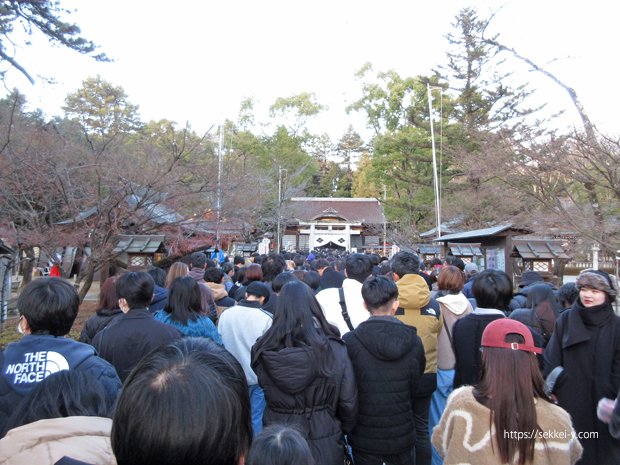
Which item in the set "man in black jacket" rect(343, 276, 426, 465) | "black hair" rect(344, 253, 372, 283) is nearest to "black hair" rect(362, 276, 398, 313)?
"man in black jacket" rect(343, 276, 426, 465)

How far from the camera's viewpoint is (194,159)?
8.71 meters

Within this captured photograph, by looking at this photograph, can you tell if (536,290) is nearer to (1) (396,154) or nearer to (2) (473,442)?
(2) (473,442)

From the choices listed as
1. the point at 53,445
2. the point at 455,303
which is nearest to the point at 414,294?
the point at 455,303

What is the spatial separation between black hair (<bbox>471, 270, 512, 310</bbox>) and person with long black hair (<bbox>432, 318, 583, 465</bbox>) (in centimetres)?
143

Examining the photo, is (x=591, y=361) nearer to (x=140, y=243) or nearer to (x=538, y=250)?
(x=538, y=250)

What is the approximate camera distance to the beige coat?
43.3 inches

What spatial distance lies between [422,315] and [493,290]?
0.53 m

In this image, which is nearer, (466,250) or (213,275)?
(213,275)

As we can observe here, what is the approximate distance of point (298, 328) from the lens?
2.40 metres

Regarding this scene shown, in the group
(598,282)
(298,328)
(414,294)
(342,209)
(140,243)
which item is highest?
(342,209)

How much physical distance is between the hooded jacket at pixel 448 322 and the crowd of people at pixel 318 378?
0.01 m

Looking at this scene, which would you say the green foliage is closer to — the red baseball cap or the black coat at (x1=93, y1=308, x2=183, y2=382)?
the black coat at (x1=93, y1=308, x2=183, y2=382)

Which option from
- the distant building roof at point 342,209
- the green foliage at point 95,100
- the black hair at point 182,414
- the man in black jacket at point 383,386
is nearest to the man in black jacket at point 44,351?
the black hair at point 182,414

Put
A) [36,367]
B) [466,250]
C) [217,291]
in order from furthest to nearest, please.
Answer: [466,250]
[217,291]
[36,367]
